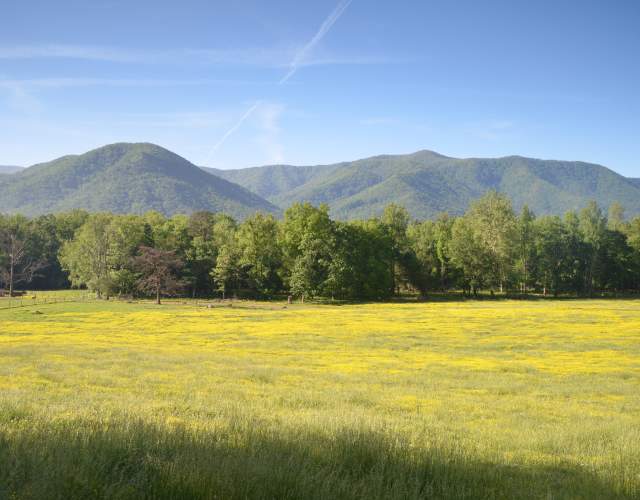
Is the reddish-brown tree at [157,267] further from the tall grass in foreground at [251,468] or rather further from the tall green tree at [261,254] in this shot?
the tall grass in foreground at [251,468]

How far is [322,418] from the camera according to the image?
9914 millimetres

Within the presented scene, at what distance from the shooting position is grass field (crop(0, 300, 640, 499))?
526 cm

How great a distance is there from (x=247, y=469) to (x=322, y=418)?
480 cm

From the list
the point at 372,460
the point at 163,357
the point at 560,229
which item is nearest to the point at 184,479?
the point at 372,460

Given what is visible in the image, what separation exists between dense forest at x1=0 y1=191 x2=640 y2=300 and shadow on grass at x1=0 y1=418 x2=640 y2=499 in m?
72.6

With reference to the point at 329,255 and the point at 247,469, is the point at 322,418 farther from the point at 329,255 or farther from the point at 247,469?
the point at 329,255

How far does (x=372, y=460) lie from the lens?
21.1 ft

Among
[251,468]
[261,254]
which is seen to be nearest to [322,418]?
[251,468]

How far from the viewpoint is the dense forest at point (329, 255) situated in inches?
3433

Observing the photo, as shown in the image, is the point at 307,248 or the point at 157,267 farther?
the point at 307,248

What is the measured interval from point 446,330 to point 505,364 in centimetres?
1757

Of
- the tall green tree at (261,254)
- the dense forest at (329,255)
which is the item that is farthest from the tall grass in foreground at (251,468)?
the tall green tree at (261,254)

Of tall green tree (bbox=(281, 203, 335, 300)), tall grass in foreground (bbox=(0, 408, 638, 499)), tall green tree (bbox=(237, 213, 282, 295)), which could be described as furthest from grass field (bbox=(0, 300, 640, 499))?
tall green tree (bbox=(237, 213, 282, 295))

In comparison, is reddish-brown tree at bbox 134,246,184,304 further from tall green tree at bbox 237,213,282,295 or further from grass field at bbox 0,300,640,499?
grass field at bbox 0,300,640,499
